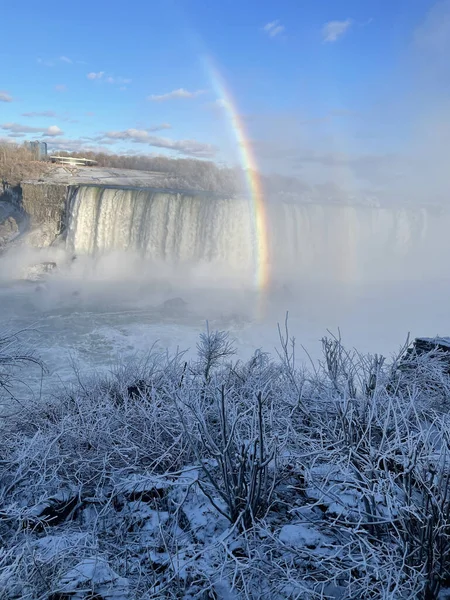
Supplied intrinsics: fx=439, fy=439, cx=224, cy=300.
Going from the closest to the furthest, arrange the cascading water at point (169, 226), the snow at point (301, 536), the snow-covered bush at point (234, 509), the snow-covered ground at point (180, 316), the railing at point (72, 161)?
the snow-covered bush at point (234, 509), the snow at point (301, 536), the snow-covered ground at point (180, 316), the cascading water at point (169, 226), the railing at point (72, 161)

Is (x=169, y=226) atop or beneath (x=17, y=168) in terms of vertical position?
beneath

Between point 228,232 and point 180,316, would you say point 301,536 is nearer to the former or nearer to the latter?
point 180,316

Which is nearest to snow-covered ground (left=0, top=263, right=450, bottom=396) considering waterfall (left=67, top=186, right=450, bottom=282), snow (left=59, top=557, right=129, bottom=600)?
waterfall (left=67, top=186, right=450, bottom=282)

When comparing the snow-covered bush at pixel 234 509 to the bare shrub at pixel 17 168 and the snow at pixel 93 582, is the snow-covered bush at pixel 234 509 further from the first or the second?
the bare shrub at pixel 17 168

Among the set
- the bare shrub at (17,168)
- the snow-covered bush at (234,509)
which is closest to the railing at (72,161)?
the bare shrub at (17,168)

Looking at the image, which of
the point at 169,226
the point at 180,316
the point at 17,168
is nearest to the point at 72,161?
the point at 17,168

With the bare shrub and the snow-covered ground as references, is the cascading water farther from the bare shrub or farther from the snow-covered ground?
the bare shrub
